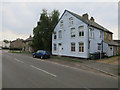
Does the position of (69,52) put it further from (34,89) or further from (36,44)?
(34,89)

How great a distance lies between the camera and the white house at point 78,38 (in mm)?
16922

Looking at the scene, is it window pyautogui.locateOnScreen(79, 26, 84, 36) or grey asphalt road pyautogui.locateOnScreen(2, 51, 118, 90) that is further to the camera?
window pyautogui.locateOnScreen(79, 26, 84, 36)

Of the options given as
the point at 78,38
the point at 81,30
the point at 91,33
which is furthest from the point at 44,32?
the point at 91,33

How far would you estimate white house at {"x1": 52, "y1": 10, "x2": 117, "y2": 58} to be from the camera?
16.9 meters

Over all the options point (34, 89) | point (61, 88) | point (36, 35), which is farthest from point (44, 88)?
point (36, 35)

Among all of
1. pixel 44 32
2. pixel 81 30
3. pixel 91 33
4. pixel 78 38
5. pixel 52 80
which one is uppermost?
pixel 44 32

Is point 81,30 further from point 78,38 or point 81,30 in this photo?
point 78,38

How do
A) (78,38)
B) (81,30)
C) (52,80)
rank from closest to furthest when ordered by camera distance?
(52,80)
(81,30)
(78,38)

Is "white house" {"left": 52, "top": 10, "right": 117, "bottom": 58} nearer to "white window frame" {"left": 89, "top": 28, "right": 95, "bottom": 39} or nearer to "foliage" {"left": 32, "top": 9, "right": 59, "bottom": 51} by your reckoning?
"white window frame" {"left": 89, "top": 28, "right": 95, "bottom": 39}

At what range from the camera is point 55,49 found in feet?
75.9

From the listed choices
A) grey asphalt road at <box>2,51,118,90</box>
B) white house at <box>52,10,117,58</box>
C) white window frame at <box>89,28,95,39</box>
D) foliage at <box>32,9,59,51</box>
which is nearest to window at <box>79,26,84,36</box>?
white house at <box>52,10,117,58</box>

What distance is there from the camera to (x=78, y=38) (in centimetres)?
1783

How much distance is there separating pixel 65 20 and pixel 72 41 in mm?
5657

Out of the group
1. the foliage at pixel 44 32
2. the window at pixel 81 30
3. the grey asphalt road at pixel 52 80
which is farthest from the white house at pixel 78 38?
the grey asphalt road at pixel 52 80
